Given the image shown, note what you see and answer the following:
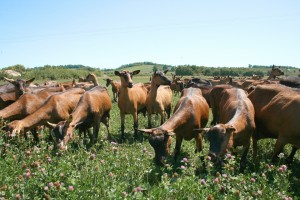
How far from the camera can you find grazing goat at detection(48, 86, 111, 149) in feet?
25.0

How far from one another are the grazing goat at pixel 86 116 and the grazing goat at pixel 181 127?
2153 millimetres

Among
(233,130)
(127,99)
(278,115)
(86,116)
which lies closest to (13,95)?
(127,99)

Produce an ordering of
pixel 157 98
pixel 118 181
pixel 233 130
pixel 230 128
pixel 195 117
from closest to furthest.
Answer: pixel 118 181, pixel 230 128, pixel 233 130, pixel 195 117, pixel 157 98

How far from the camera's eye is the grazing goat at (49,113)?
845 centimetres

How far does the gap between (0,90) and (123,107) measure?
256 inches

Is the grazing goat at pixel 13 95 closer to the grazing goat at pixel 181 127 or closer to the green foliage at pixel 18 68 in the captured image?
the grazing goat at pixel 181 127

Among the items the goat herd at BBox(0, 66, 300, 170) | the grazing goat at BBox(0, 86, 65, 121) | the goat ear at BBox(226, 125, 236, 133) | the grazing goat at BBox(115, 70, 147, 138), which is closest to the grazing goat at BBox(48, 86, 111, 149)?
the goat herd at BBox(0, 66, 300, 170)

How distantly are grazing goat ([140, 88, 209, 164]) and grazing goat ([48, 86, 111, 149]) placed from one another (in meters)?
2.15

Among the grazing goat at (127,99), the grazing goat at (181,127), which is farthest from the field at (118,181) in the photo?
the grazing goat at (127,99)

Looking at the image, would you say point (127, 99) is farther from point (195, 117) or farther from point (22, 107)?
point (195, 117)

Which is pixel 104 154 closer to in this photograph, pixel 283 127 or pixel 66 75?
pixel 283 127

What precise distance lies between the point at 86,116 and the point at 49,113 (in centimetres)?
114

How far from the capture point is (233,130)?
631cm

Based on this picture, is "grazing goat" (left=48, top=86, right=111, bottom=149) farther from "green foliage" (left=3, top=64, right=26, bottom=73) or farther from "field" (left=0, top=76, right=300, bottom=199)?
"green foliage" (left=3, top=64, right=26, bottom=73)
